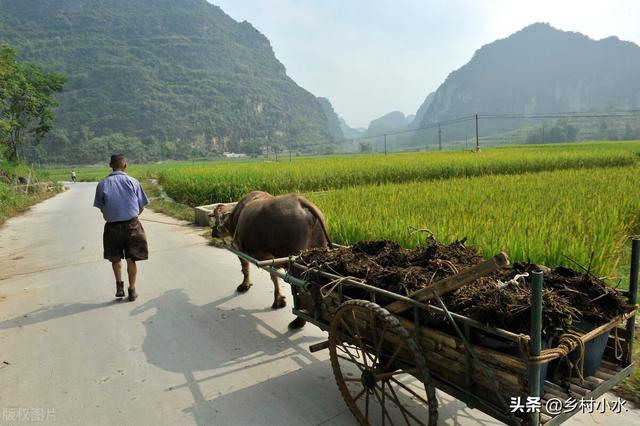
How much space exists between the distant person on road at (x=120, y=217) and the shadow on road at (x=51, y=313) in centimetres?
35

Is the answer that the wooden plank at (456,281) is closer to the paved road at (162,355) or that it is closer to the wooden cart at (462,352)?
the wooden cart at (462,352)

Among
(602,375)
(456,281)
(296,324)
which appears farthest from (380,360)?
(296,324)

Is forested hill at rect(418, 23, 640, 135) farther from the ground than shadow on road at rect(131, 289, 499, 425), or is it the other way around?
forested hill at rect(418, 23, 640, 135)

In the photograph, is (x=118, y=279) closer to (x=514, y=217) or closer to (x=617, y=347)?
(x=617, y=347)

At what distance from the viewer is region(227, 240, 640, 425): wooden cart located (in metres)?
1.89

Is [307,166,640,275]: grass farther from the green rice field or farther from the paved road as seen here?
the paved road

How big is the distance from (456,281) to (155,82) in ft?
413

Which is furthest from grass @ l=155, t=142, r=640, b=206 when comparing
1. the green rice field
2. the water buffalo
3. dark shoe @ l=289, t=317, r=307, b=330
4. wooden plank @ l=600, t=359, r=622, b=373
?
wooden plank @ l=600, t=359, r=622, b=373

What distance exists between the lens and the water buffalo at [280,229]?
4590mm

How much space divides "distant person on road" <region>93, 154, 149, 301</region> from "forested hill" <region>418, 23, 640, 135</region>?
153 m

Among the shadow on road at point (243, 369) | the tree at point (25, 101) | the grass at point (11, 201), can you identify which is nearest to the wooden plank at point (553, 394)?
the shadow on road at point (243, 369)

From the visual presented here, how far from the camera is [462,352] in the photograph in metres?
2.17

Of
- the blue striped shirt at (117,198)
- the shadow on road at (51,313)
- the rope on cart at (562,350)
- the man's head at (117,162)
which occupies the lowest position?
the shadow on road at (51,313)

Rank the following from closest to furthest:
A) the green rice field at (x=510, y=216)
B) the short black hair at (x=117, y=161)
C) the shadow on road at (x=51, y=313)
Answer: the green rice field at (x=510, y=216) < the shadow on road at (x=51, y=313) < the short black hair at (x=117, y=161)
